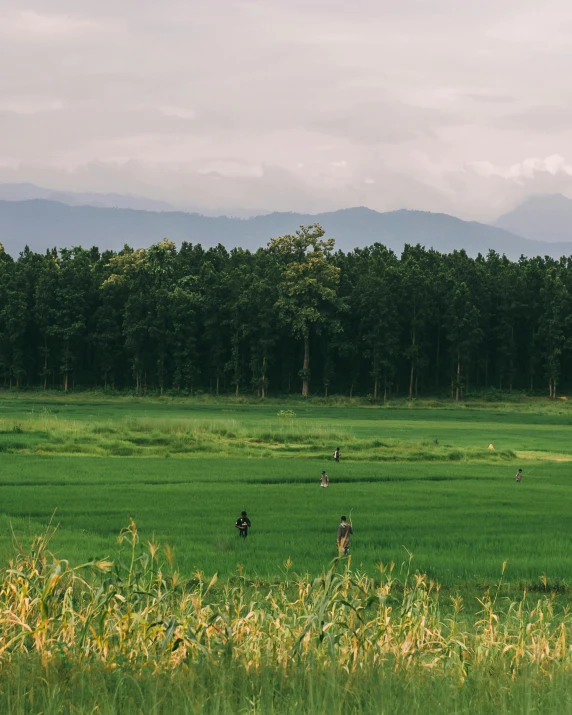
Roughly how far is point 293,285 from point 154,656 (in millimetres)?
95773

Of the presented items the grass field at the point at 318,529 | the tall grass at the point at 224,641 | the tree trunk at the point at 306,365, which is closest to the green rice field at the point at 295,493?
the grass field at the point at 318,529

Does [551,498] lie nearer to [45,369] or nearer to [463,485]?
[463,485]

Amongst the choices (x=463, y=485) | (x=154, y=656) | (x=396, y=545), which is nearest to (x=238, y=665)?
(x=154, y=656)

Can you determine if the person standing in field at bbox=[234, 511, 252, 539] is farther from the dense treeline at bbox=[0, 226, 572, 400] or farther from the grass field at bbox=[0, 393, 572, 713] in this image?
the dense treeline at bbox=[0, 226, 572, 400]

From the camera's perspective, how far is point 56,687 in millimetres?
6562

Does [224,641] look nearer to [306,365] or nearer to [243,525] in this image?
[243,525]

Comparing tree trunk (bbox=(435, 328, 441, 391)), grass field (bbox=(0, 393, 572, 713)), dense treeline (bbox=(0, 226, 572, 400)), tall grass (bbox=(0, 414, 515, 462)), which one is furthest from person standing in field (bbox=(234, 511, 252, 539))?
tree trunk (bbox=(435, 328, 441, 391))

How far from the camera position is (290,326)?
4080 inches

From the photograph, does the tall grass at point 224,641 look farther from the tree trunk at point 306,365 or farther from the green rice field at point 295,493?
the tree trunk at point 306,365

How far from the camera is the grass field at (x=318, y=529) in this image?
23.0ft

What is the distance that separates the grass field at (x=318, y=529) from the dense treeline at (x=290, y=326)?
3056 centimetres

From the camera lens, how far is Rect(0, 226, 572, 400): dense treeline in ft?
333

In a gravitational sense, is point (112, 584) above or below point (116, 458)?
above

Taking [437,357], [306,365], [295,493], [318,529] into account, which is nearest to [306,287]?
[306,365]
